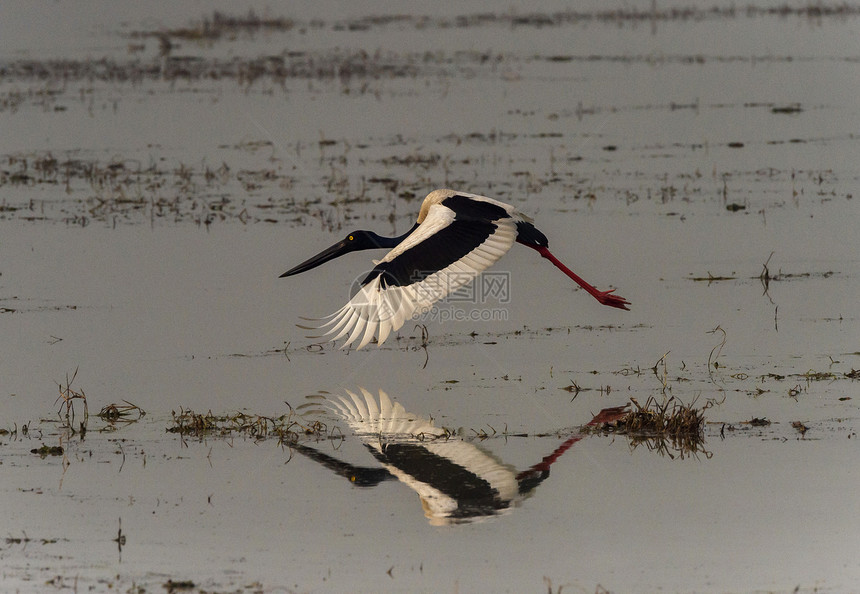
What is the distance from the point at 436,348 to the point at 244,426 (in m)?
1.84

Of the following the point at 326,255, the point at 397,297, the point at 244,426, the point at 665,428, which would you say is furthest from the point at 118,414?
the point at 665,428

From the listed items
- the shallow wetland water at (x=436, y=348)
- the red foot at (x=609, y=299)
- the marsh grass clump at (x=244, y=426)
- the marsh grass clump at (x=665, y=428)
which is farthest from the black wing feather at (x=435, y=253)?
the marsh grass clump at (x=665, y=428)

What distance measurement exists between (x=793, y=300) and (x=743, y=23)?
1852 cm

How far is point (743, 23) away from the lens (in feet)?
84.7

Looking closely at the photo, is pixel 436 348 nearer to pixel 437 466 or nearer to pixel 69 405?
pixel 437 466

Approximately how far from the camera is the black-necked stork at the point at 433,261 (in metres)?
6.71

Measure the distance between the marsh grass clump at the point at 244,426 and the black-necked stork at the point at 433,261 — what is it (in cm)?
50

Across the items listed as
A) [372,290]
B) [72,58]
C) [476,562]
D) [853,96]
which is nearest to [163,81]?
[72,58]

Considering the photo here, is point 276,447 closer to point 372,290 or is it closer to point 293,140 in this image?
point 372,290

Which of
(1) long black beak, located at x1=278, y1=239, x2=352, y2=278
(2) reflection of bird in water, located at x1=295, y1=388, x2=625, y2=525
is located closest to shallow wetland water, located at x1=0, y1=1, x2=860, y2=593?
(2) reflection of bird in water, located at x1=295, y1=388, x2=625, y2=525

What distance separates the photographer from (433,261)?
22.8ft

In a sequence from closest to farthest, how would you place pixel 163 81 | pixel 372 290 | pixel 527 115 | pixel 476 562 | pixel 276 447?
pixel 476 562 < pixel 276 447 < pixel 372 290 < pixel 527 115 < pixel 163 81

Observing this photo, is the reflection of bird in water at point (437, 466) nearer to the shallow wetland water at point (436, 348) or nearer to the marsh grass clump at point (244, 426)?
the shallow wetland water at point (436, 348)

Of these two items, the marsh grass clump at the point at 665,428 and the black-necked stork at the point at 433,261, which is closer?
the marsh grass clump at the point at 665,428
